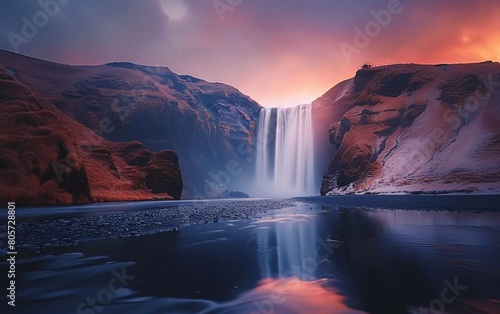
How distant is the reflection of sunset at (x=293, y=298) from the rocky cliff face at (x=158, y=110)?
59804 mm

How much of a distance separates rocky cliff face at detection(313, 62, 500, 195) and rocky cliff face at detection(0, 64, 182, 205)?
2089 inches

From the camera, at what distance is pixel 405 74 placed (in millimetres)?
72250

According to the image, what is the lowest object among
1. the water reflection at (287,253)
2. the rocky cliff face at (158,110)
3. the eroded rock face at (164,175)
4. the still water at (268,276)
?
the water reflection at (287,253)

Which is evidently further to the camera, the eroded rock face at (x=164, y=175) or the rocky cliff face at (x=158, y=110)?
the rocky cliff face at (x=158, y=110)

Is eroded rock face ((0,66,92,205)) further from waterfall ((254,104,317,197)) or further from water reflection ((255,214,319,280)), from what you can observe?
waterfall ((254,104,317,197))

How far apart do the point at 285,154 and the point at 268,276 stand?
9279 cm

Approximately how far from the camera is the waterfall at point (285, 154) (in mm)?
93188

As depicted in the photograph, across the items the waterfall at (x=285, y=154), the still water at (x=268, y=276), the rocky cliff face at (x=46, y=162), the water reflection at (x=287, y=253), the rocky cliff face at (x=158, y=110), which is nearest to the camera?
the still water at (x=268, y=276)

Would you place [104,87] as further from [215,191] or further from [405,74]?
[405,74]

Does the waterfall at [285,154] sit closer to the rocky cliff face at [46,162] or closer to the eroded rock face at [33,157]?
the rocky cliff face at [46,162]

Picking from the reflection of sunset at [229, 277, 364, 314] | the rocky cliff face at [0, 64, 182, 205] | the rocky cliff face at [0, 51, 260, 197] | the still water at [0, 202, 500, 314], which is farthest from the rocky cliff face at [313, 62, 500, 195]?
the rocky cliff face at [0, 51, 260, 197]

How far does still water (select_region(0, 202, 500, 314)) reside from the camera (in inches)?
186

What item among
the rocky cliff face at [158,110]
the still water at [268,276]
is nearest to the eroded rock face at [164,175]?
the rocky cliff face at [158,110]

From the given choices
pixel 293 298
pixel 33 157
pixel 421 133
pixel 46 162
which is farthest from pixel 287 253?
pixel 421 133
